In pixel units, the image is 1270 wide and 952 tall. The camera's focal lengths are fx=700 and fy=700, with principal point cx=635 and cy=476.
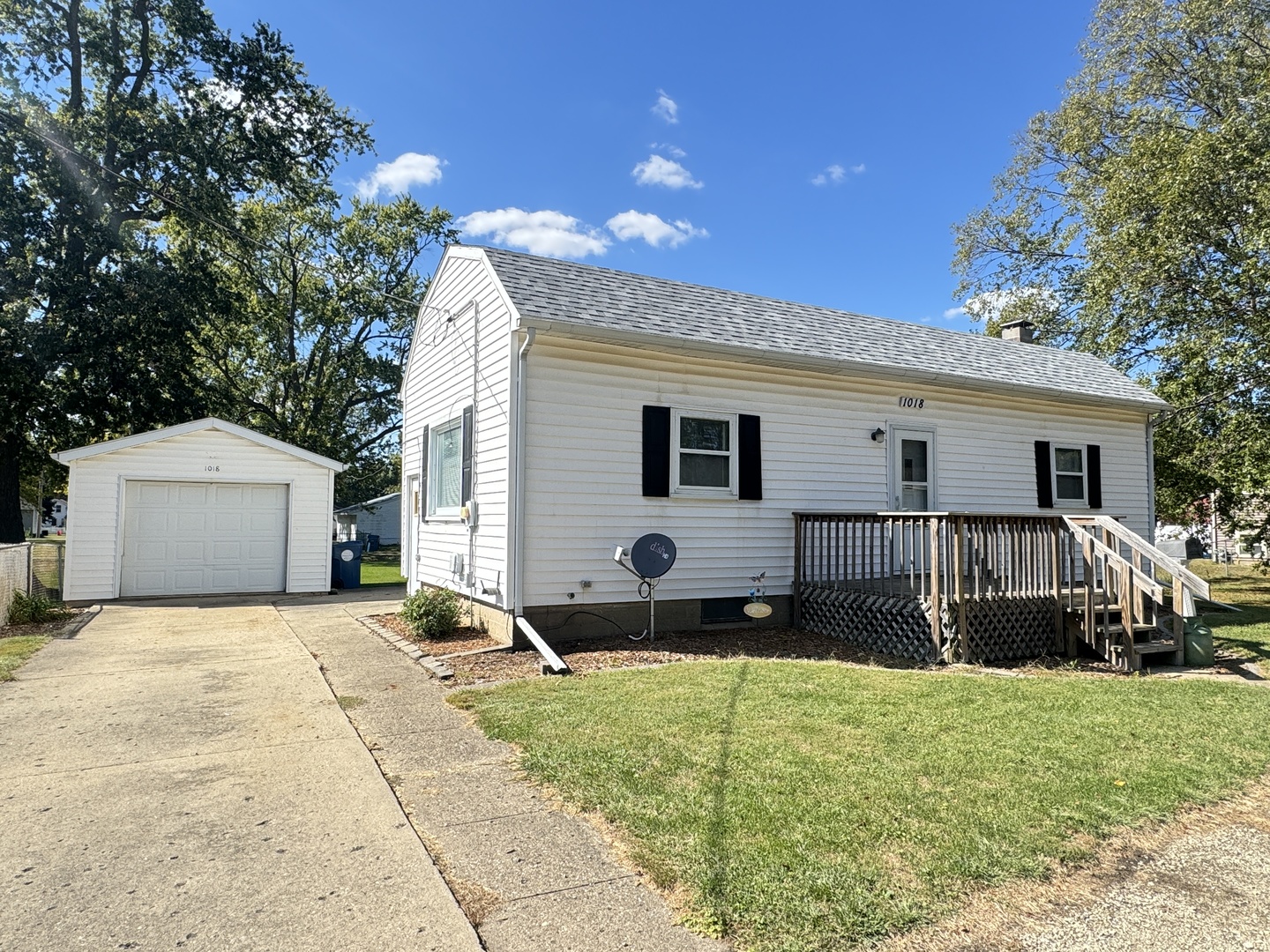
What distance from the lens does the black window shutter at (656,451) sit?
824 cm

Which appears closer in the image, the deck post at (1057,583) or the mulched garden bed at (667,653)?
the mulched garden bed at (667,653)

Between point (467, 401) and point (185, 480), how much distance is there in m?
7.02

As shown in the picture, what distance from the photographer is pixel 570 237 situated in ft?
93.4

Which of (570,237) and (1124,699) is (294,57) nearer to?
(570,237)

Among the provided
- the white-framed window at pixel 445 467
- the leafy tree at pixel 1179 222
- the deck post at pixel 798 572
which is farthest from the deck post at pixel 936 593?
the leafy tree at pixel 1179 222

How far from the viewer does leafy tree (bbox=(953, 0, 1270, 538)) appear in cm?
1353

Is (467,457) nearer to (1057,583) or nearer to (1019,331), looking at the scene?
(1057,583)

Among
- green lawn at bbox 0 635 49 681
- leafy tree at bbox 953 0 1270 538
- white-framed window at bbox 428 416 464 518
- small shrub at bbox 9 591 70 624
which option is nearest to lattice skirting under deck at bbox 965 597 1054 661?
white-framed window at bbox 428 416 464 518

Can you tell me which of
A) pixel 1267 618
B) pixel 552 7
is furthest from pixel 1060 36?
pixel 1267 618

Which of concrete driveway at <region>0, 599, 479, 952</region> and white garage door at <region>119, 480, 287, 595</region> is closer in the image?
concrete driveway at <region>0, 599, 479, 952</region>

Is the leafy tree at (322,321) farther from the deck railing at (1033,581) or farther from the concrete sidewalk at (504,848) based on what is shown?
the concrete sidewalk at (504,848)

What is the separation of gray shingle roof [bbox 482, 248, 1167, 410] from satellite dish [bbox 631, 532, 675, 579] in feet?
7.54

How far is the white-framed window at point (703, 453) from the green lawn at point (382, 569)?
34.9ft

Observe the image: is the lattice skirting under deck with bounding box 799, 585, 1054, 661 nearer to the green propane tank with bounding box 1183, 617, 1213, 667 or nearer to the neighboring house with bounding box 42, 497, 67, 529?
the green propane tank with bounding box 1183, 617, 1213, 667
